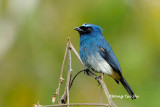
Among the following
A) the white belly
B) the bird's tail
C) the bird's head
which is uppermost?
the bird's head

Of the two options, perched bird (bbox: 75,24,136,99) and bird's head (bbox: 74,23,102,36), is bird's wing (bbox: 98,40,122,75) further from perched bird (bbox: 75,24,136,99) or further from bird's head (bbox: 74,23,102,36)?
bird's head (bbox: 74,23,102,36)

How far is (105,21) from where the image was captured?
161 inches

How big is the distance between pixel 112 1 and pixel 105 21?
0.27 metres

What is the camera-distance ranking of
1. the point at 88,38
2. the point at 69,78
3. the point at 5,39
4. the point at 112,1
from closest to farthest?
the point at 69,78
the point at 112,1
the point at 5,39
the point at 88,38

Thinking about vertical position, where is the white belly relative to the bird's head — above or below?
below

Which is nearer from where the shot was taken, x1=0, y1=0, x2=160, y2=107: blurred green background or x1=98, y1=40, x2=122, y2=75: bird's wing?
x1=0, y1=0, x2=160, y2=107: blurred green background

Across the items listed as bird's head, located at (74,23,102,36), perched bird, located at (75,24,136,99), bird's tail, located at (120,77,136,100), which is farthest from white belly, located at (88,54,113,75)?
bird's head, located at (74,23,102,36)

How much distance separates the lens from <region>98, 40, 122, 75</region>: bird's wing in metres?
4.87

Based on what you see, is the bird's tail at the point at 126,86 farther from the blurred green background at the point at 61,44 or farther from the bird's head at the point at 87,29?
the bird's head at the point at 87,29

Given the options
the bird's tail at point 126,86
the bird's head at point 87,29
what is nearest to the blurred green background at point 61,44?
the bird's tail at point 126,86

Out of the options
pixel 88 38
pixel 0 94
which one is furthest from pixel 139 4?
pixel 0 94

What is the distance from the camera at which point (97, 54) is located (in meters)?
4.88

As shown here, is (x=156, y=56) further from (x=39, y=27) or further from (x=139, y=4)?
(x=39, y=27)

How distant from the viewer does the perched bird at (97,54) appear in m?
4.77
